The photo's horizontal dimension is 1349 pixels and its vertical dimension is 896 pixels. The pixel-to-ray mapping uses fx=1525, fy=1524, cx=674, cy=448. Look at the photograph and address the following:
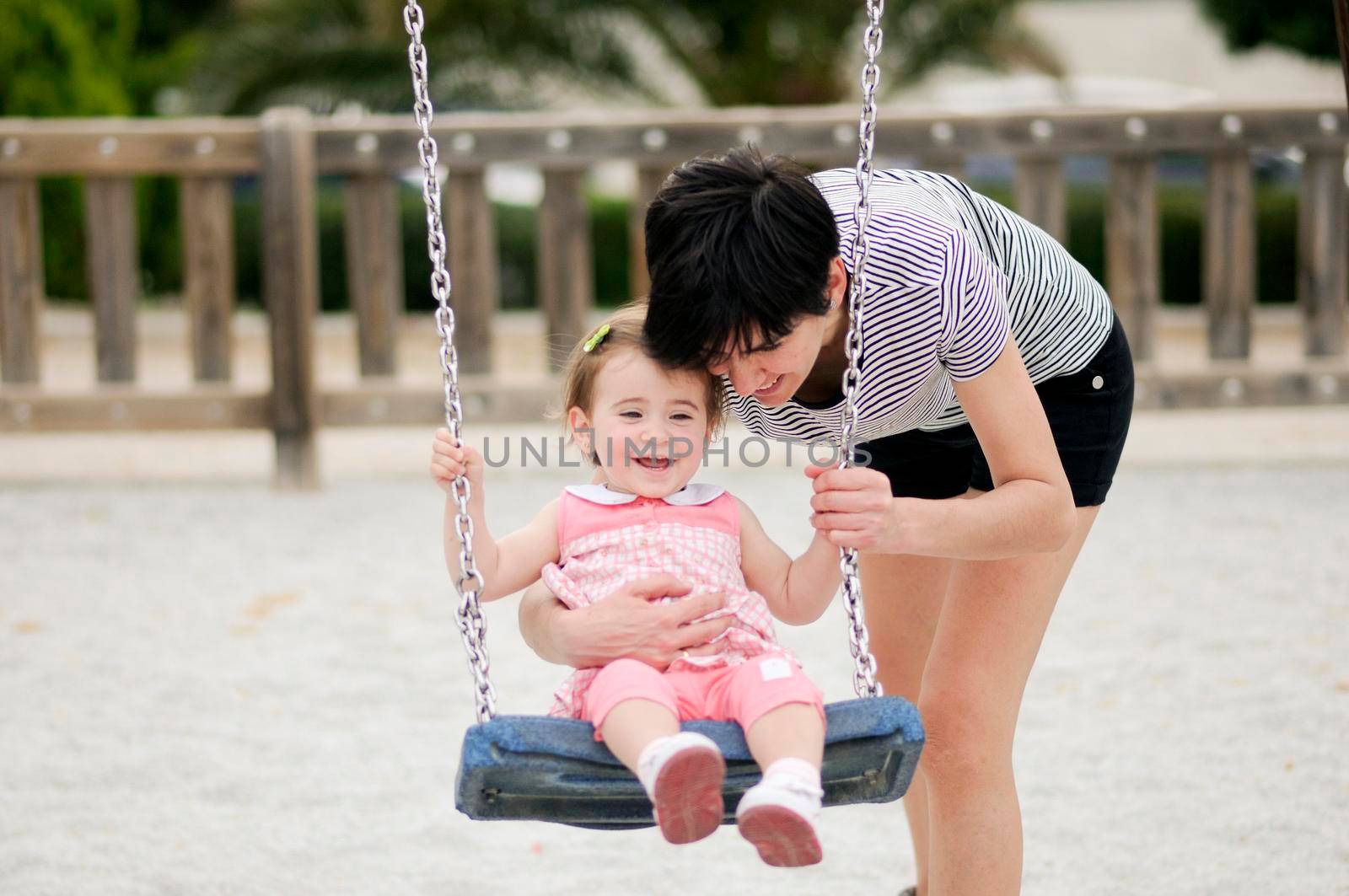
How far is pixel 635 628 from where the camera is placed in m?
2.26

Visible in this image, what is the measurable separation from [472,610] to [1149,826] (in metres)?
1.86

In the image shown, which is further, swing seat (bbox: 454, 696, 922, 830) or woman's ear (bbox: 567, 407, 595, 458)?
woman's ear (bbox: 567, 407, 595, 458)

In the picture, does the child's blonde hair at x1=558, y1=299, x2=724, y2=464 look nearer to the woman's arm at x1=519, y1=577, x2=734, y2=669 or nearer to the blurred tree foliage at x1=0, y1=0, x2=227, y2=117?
the woman's arm at x1=519, y1=577, x2=734, y2=669

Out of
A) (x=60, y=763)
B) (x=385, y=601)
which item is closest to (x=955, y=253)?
(x=60, y=763)

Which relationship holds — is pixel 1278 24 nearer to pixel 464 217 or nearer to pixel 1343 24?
pixel 464 217

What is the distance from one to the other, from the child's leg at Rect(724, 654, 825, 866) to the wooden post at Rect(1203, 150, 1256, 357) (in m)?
5.32

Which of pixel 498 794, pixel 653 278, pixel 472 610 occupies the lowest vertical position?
pixel 498 794

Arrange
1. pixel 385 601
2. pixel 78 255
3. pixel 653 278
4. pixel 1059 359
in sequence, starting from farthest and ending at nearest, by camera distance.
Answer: pixel 78 255, pixel 385 601, pixel 1059 359, pixel 653 278

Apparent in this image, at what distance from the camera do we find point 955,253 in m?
2.07

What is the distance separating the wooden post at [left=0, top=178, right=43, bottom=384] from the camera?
675cm

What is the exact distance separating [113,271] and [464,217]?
159 centimetres

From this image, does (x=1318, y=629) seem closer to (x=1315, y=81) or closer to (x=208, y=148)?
(x=208, y=148)

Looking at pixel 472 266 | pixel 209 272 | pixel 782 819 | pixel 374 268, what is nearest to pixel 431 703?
pixel 782 819

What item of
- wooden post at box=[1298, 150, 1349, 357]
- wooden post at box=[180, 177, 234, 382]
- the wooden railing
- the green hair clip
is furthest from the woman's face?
wooden post at box=[1298, 150, 1349, 357]
